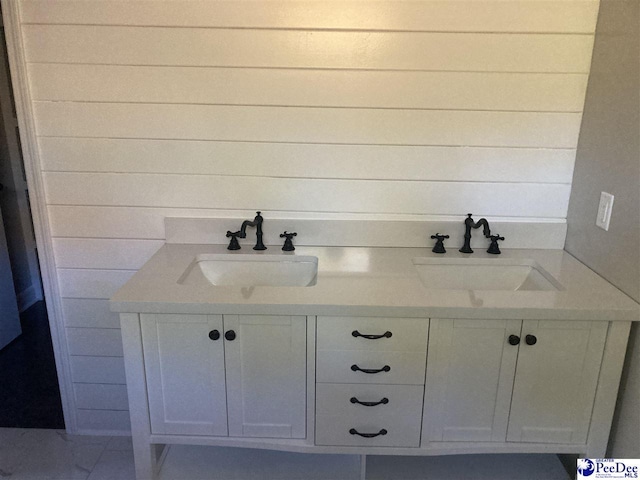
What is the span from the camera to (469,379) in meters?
1.53

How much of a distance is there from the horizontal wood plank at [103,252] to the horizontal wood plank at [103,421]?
68 centimetres

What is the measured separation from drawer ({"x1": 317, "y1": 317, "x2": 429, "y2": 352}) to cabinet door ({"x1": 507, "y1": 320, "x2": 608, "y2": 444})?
327 mm

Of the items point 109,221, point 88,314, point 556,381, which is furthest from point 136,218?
point 556,381

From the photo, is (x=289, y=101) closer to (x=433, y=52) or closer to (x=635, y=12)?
(x=433, y=52)

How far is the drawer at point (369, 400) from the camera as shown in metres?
1.55

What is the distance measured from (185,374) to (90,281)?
2.46 feet

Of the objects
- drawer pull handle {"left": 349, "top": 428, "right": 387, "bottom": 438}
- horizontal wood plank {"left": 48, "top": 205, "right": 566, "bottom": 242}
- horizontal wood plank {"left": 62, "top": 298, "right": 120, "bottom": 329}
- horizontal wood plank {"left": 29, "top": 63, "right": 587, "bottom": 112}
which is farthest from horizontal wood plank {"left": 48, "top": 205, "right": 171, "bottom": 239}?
drawer pull handle {"left": 349, "top": 428, "right": 387, "bottom": 438}

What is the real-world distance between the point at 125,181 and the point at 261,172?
0.54 m

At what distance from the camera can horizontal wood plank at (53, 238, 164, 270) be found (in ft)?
6.51

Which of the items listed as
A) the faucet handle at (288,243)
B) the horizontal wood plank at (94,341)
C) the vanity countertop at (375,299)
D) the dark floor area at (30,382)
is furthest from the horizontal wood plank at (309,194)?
the dark floor area at (30,382)

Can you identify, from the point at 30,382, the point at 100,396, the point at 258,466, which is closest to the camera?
the point at 258,466

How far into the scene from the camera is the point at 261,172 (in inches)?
74.9

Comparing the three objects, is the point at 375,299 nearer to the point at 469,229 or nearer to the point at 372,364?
the point at 372,364

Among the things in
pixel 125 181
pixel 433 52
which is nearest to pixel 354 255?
pixel 433 52
